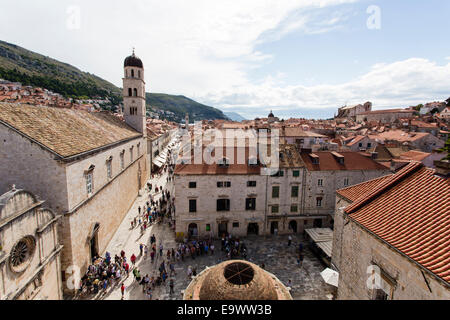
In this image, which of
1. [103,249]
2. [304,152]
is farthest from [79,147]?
[304,152]

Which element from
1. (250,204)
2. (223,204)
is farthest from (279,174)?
(223,204)

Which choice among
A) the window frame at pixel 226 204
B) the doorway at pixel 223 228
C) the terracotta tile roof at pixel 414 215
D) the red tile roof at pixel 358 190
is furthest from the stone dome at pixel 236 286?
the doorway at pixel 223 228

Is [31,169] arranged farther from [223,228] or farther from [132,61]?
[132,61]

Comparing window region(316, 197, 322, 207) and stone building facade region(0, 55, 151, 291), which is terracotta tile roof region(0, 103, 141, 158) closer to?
stone building facade region(0, 55, 151, 291)

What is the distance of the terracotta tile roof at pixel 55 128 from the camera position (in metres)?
15.1

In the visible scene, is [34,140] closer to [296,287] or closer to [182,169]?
[182,169]

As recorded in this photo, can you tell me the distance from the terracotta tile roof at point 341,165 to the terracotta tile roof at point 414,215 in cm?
1279

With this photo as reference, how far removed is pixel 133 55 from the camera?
1483 inches

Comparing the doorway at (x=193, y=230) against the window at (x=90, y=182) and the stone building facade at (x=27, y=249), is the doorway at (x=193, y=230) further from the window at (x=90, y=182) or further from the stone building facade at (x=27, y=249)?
the stone building facade at (x=27, y=249)

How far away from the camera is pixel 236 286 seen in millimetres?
8742

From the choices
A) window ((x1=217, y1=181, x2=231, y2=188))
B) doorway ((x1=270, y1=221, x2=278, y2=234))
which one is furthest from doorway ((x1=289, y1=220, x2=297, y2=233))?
window ((x1=217, y1=181, x2=231, y2=188))

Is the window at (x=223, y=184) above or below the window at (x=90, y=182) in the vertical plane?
below
